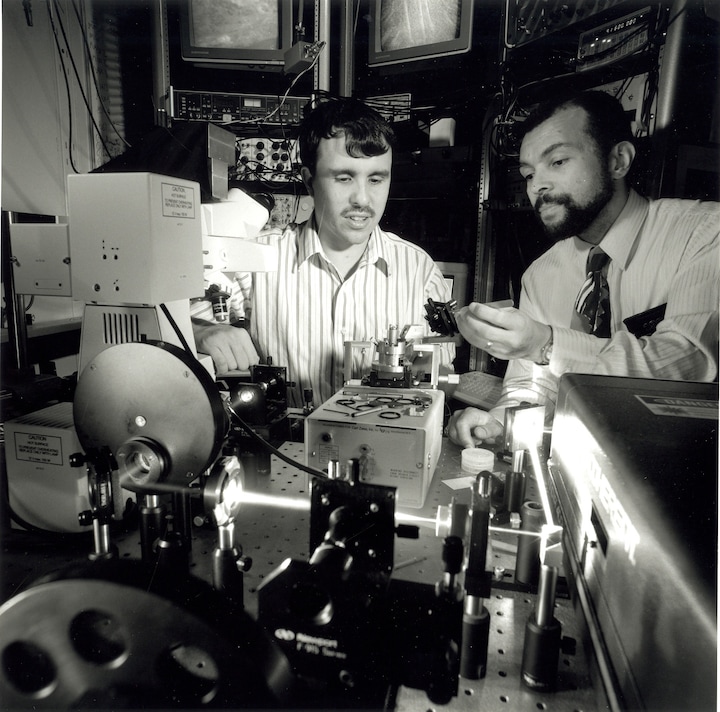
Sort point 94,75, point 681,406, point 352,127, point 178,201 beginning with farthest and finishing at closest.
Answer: point 94,75, point 352,127, point 178,201, point 681,406

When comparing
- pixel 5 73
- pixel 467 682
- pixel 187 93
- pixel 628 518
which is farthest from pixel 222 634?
pixel 187 93

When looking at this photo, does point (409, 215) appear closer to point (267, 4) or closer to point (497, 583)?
point (267, 4)

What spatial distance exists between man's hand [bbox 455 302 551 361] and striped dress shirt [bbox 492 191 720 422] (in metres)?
0.06

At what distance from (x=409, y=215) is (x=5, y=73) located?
55.7 inches

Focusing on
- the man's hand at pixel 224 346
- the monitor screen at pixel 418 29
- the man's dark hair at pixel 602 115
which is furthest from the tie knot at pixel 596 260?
the man's hand at pixel 224 346

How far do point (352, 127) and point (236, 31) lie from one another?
2.24 feet

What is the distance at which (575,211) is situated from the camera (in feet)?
5.13

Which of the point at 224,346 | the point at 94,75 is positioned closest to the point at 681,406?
the point at 224,346

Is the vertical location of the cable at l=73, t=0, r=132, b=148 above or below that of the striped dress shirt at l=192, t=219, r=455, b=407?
above

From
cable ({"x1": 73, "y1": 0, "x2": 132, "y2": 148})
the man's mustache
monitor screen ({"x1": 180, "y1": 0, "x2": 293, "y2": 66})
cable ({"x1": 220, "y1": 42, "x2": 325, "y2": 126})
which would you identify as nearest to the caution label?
the man's mustache

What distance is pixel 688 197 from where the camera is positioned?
4.43ft

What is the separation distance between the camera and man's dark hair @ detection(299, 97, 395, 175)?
187 cm

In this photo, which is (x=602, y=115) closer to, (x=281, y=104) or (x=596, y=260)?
(x=596, y=260)

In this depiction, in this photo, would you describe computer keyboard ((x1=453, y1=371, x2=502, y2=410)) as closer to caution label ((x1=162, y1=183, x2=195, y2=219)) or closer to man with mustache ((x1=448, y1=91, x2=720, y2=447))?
man with mustache ((x1=448, y1=91, x2=720, y2=447))
